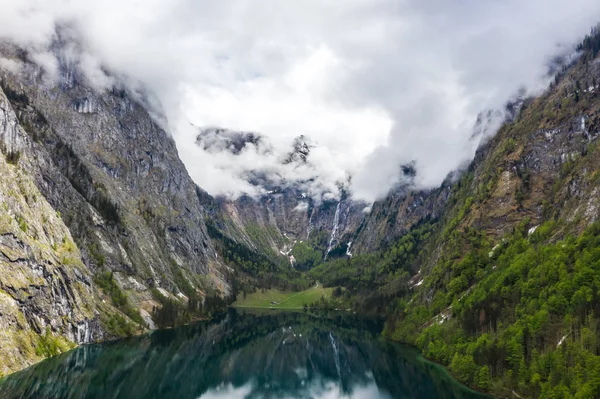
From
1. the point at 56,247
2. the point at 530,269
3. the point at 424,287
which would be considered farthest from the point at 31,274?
the point at 424,287

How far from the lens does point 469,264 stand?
14312 cm

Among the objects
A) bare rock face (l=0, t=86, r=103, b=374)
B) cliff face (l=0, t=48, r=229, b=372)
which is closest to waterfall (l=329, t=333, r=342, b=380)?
cliff face (l=0, t=48, r=229, b=372)

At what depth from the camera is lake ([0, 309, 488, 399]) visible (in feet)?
256

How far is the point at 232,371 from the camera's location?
106 meters

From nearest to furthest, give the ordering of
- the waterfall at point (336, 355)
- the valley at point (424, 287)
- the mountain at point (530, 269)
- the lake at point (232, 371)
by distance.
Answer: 1. the mountain at point (530, 269)
2. the lake at point (232, 371)
3. the valley at point (424, 287)
4. the waterfall at point (336, 355)

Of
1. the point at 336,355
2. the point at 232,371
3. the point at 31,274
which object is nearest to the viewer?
the point at 31,274

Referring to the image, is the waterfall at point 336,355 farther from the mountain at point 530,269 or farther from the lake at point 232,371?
the mountain at point 530,269

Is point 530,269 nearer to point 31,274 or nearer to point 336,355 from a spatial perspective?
point 336,355

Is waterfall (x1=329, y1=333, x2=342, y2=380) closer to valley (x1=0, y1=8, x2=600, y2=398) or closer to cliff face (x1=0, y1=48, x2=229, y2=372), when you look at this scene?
valley (x1=0, y1=8, x2=600, y2=398)

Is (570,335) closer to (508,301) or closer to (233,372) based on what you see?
(508,301)

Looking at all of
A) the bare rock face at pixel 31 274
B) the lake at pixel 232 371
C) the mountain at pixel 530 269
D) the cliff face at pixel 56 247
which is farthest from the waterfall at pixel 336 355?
the bare rock face at pixel 31 274

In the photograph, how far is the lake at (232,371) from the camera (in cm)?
7794

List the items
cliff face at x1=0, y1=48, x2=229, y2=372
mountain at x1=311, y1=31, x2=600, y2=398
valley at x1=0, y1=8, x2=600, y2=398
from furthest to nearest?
cliff face at x1=0, y1=48, x2=229, y2=372
valley at x1=0, y1=8, x2=600, y2=398
mountain at x1=311, y1=31, x2=600, y2=398

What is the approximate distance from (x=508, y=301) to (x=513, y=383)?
2715 centimetres
